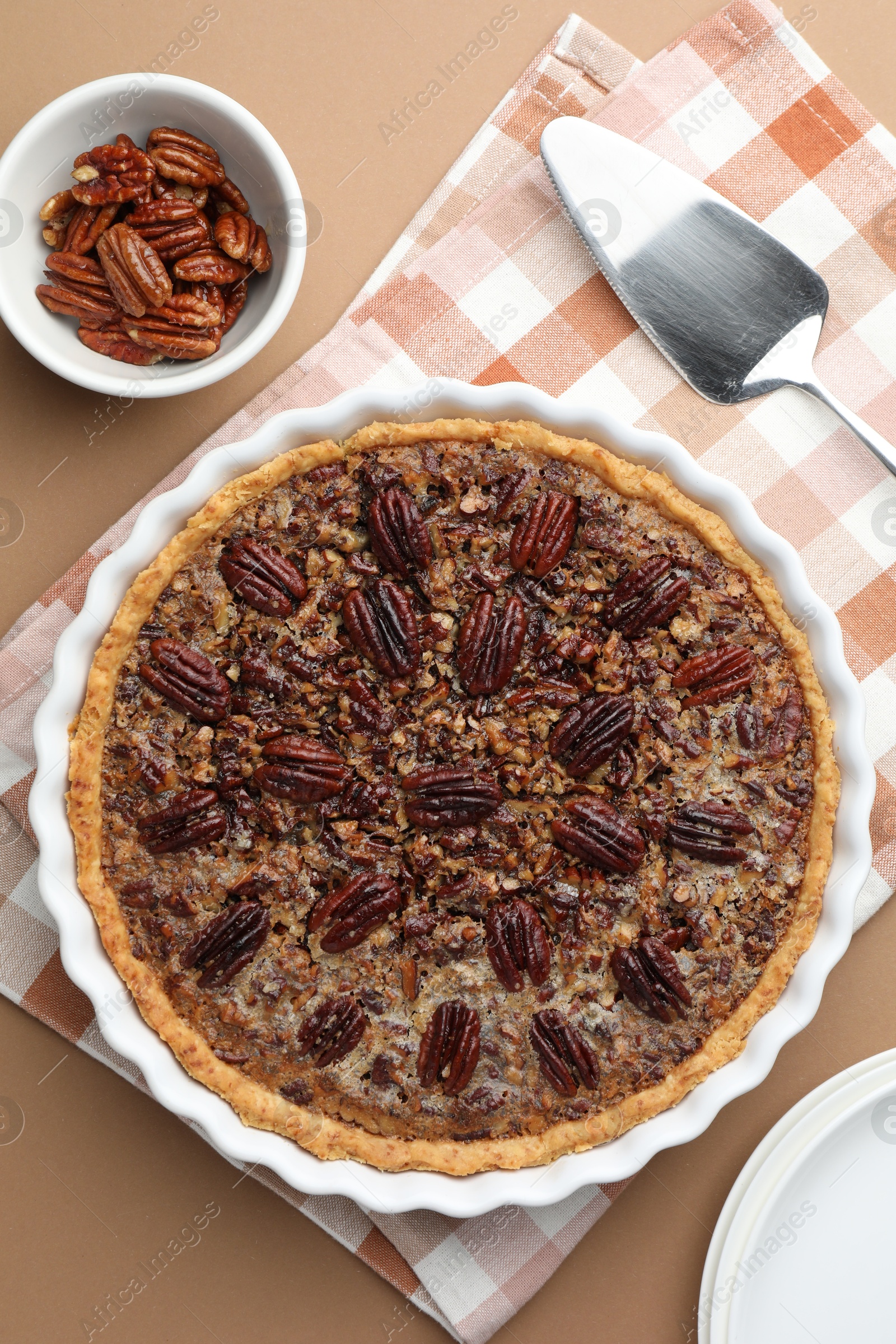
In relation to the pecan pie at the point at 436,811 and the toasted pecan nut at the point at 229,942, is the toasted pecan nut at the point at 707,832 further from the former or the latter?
the toasted pecan nut at the point at 229,942

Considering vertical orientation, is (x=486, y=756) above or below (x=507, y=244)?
below

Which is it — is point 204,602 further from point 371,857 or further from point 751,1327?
point 751,1327

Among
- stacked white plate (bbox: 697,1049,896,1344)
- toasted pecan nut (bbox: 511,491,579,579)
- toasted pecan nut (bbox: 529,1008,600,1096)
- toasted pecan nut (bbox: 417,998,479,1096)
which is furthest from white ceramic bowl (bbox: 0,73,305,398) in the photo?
stacked white plate (bbox: 697,1049,896,1344)

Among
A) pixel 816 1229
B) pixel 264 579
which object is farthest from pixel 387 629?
pixel 816 1229

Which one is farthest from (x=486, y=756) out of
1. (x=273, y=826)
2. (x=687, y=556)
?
(x=687, y=556)

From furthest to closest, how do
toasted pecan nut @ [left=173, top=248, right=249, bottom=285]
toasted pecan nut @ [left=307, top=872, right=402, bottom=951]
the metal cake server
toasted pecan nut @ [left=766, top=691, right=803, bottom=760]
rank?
the metal cake server → toasted pecan nut @ [left=173, top=248, right=249, bottom=285] → toasted pecan nut @ [left=766, top=691, right=803, bottom=760] → toasted pecan nut @ [left=307, top=872, right=402, bottom=951]

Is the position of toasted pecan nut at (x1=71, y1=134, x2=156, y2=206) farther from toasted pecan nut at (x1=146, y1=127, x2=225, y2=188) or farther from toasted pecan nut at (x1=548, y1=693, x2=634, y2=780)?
toasted pecan nut at (x1=548, y1=693, x2=634, y2=780)

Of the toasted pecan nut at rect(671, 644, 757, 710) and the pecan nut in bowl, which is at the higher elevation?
the pecan nut in bowl
